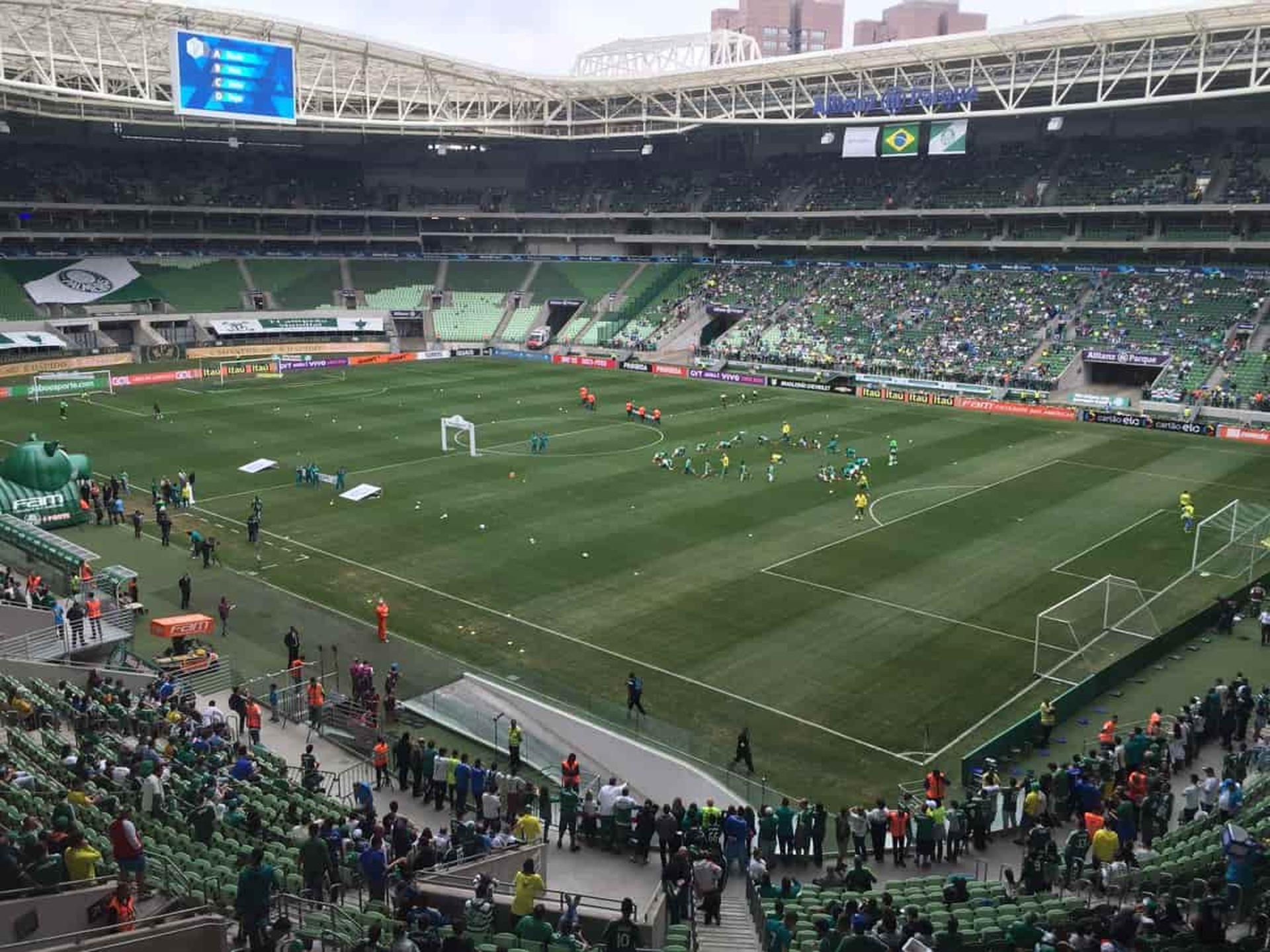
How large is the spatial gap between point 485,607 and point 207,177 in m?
82.1

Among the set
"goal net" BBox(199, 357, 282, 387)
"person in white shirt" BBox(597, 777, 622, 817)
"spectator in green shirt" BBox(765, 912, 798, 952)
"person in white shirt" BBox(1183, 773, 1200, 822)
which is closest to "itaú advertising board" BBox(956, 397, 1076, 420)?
"person in white shirt" BBox(1183, 773, 1200, 822)

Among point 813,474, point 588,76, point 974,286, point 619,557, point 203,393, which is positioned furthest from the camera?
point 588,76

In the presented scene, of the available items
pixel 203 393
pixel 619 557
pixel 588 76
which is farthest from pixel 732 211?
pixel 619 557

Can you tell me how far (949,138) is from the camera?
73.4 meters

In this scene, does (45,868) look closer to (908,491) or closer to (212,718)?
(212,718)

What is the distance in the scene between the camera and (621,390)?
224ft

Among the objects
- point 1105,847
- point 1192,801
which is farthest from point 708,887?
point 1192,801

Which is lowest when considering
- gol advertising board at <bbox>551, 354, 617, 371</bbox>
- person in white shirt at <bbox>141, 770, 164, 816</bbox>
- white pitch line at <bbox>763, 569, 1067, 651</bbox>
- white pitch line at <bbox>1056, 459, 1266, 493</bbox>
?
white pitch line at <bbox>763, 569, 1067, 651</bbox>

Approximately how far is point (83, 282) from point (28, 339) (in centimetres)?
1144

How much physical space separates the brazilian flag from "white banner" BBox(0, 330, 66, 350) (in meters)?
59.5

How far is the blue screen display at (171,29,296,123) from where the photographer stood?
59.9m

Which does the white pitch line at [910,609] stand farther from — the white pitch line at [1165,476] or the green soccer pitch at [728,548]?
the white pitch line at [1165,476]

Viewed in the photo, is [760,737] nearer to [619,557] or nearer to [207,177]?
[619,557]

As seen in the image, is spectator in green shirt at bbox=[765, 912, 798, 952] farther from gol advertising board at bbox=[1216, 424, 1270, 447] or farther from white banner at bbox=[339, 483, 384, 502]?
gol advertising board at bbox=[1216, 424, 1270, 447]
